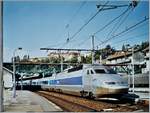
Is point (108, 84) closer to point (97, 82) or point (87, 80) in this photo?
point (97, 82)

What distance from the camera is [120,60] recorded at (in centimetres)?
3341

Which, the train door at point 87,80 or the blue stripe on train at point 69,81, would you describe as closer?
the train door at point 87,80

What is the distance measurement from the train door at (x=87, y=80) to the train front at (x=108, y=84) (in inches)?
29.7

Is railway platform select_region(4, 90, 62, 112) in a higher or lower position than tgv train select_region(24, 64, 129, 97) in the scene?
lower

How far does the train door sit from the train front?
76 centimetres

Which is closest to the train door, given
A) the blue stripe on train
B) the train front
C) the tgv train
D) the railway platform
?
the tgv train

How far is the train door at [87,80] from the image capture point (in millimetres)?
19044

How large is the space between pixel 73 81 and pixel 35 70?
877cm

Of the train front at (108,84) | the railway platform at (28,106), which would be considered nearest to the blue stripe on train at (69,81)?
the railway platform at (28,106)

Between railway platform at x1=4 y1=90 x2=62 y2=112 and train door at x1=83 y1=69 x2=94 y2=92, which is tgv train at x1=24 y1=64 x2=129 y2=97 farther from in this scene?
railway platform at x1=4 y1=90 x2=62 y2=112

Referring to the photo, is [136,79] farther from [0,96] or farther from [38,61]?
[0,96]

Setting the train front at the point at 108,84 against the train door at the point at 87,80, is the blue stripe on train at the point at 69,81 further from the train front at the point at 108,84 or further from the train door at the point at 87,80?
the train front at the point at 108,84

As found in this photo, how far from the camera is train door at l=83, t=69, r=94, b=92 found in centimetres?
1904

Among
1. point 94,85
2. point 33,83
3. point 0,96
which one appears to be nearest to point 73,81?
point 94,85
